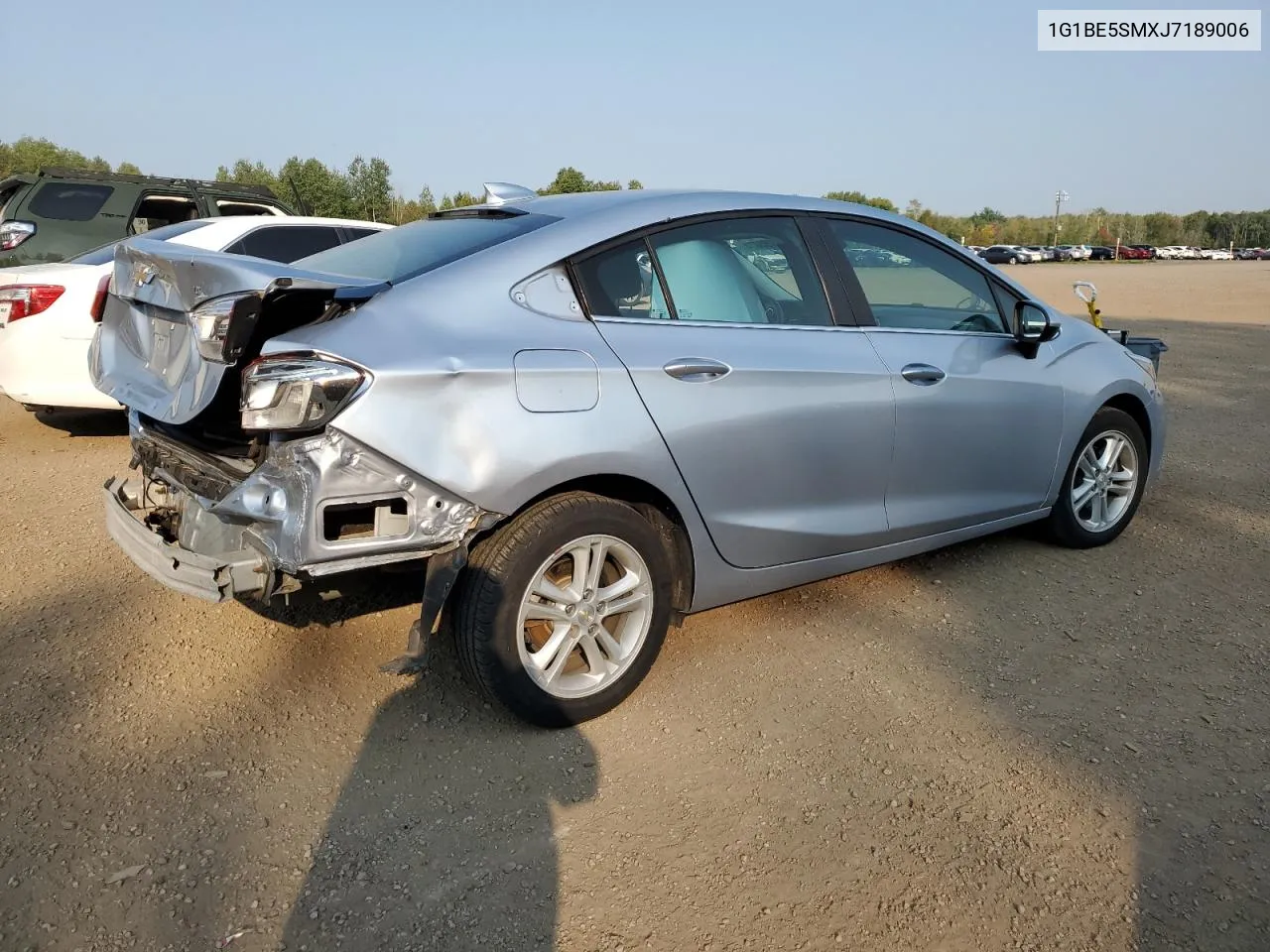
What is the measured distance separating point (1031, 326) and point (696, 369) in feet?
6.08

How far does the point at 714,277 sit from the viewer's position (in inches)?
137

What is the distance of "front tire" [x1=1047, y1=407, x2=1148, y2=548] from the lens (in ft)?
15.4

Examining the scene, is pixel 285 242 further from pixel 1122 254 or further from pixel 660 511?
pixel 1122 254

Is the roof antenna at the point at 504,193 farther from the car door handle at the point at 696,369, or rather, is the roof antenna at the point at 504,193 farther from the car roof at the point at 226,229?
the car roof at the point at 226,229

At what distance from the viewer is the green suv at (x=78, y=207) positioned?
8.06 m

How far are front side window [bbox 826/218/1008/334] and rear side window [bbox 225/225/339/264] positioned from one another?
171 inches

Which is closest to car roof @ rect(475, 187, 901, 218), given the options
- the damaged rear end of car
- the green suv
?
the damaged rear end of car

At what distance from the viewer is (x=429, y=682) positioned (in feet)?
11.3

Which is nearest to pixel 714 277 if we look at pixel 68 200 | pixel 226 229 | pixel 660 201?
pixel 660 201

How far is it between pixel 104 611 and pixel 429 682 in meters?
1.53

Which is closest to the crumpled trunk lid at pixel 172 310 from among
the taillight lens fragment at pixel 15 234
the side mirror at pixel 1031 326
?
the side mirror at pixel 1031 326

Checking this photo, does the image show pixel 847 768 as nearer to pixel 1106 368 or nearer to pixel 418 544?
pixel 418 544

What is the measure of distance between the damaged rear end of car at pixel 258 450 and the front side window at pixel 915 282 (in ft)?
6.35

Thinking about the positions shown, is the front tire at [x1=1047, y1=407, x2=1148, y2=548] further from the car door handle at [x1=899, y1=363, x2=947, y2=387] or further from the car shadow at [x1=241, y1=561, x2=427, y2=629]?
the car shadow at [x1=241, y1=561, x2=427, y2=629]
